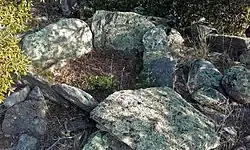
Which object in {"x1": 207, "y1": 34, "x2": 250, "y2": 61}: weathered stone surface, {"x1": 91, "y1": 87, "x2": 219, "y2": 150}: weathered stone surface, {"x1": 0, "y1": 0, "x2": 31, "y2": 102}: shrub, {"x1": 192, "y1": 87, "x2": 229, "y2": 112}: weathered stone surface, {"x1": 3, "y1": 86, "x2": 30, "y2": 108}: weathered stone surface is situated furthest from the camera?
{"x1": 207, "y1": 34, "x2": 250, "y2": 61}: weathered stone surface

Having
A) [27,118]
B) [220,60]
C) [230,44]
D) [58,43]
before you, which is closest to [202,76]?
[220,60]

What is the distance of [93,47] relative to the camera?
5.95 meters

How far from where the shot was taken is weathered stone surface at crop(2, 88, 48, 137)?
15.6 feet

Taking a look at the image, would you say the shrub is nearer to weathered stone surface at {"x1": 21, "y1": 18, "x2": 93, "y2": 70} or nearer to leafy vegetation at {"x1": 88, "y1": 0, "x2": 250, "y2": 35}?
weathered stone surface at {"x1": 21, "y1": 18, "x2": 93, "y2": 70}

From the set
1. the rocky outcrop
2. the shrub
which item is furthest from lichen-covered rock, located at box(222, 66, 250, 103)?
the shrub

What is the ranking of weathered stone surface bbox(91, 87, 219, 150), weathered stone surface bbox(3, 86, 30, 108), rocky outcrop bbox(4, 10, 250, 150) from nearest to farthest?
1. weathered stone surface bbox(91, 87, 219, 150)
2. rocky outcrop bbox(4, 10, 250, 150)
3. weathered stone surface bbox(3, 86, 30, 108)

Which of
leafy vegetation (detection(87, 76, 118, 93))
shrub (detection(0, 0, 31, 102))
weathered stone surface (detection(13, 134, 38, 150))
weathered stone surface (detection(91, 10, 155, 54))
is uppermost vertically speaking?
shrub (detection(0, 0, 31, 102))

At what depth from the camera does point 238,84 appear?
5.19 m

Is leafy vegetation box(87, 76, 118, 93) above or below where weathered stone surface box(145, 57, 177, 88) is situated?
below

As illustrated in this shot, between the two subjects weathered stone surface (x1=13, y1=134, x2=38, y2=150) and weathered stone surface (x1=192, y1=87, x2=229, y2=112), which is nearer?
weathered stone surface (x1=13, y1=134, x2=38, y2=150)

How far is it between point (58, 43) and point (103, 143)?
171 centimetres

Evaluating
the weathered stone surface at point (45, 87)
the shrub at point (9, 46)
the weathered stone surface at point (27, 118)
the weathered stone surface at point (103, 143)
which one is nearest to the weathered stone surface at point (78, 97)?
the weathered stone surface at point (45, 87)

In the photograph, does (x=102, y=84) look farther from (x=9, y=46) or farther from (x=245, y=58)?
(x=245, y=58)

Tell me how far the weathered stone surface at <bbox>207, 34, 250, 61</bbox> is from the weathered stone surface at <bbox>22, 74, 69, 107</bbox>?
96.4 inches
